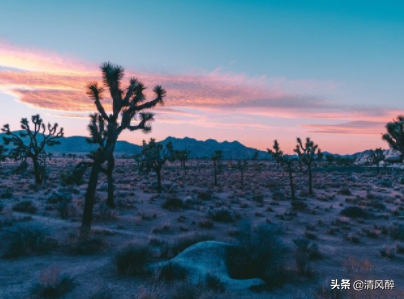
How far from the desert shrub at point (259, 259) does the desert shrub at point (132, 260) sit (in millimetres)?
2569

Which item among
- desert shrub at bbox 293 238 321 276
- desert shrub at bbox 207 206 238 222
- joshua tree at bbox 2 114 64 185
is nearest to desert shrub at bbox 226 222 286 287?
desert shrub at bbox 293 238 321 276

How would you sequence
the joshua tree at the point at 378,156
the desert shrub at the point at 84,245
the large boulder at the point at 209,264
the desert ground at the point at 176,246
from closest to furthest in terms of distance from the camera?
the desert ground at the point at 176,246 → the large boulder at the point at 209,264 → the desert shrub at the point at 84,245 → the joshua tree at the point at 378,156

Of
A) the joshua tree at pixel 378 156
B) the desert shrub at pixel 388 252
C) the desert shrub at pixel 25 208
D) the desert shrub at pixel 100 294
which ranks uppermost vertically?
the joshua tree at pixel 378 156

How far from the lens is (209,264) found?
27.1 ft

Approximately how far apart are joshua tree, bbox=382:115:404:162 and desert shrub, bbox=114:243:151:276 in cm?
1825

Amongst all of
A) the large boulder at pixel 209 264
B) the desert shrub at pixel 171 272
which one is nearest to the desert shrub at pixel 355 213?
the large boulder at pixel 209 264

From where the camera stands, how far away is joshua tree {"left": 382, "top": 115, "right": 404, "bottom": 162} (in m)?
19.1

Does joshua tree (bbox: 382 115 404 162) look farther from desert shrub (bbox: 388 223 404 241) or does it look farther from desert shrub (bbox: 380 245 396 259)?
desert shrub (bbox: 380 245 396 259)

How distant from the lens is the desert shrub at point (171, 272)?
775 cm

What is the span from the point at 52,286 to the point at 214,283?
390 centimetres

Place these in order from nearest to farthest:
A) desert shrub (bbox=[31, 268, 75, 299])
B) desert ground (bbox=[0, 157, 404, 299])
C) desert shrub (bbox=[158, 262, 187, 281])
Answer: desert shrub (bbox=[31, 268, 75, 299]), desert ground (bbox=[0, 157, 404, 299]), desert shrub (bbox=[158, 262, 187, 281])

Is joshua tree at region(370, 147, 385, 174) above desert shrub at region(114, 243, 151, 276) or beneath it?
above

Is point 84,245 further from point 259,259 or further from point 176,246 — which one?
point 259,259

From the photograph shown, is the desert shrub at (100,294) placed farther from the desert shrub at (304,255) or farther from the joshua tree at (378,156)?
the joshua tree at (378,156)
